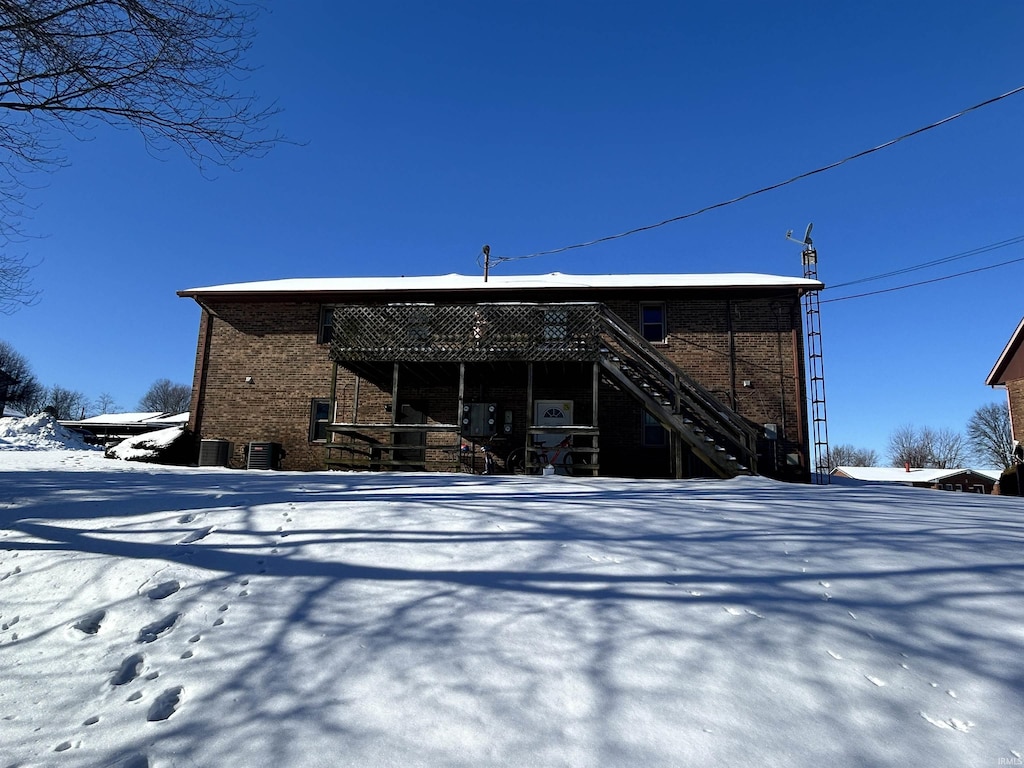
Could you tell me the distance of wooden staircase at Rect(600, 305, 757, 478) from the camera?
39.4 ft

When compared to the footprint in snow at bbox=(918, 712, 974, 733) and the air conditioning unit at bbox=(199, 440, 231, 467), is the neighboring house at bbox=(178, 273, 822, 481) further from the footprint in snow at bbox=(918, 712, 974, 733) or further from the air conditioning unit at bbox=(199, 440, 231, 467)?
the footprint in snow at bbox=(918, 712, 974, 733)

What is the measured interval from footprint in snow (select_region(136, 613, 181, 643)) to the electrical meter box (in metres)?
12.0

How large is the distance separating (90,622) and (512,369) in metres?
11.3

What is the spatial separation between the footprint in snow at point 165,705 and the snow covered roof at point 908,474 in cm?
5100

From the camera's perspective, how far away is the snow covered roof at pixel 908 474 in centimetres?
4847

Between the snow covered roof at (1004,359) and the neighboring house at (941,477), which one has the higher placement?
the snow covered roof at (1004,359)

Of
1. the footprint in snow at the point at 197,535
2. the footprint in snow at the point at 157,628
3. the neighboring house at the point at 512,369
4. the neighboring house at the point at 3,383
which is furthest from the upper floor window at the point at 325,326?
the neighboring house at the point at 3,383

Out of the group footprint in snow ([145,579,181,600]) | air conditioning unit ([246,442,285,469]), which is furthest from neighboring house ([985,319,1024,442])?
footprint in snow ([145,579,181,600])

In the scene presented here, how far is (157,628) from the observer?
3205 millimetres

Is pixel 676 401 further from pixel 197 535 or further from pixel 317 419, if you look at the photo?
pixel 197 535

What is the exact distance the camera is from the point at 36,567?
158 inches

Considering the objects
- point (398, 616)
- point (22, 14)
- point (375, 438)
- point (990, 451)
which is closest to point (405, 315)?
point (375, 438)

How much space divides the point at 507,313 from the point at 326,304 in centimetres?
633

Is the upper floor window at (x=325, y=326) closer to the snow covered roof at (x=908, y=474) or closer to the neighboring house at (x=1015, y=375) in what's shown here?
the neighboring house at (x=1015, y=375)
